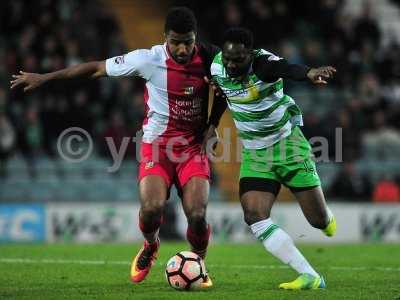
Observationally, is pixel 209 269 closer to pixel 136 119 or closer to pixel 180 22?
pixel 180 22

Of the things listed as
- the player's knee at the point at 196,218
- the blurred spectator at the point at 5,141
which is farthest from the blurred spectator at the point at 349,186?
the player's knee at the point at 196,218

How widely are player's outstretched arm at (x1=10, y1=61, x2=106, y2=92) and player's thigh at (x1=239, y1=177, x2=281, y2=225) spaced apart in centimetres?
178

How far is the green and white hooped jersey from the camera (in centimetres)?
909

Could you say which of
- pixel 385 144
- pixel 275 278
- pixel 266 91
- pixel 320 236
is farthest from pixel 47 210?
pixel 266 91

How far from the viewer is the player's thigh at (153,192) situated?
925 cm

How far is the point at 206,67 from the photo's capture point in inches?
375

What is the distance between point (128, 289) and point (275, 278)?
1919 millimetres

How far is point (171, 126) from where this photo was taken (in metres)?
9.62

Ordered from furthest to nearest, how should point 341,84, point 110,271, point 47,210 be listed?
1. point 341,84
2. point 47,210
3. point 110,271

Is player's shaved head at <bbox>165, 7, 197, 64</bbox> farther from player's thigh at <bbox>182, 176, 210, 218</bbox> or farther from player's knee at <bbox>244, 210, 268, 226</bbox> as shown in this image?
player's knee at <bbox>244, 210, 268, 226</bbox>

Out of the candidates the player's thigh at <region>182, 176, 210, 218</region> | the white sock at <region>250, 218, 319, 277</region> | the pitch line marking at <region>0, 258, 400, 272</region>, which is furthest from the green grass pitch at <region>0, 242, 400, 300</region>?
the player's thigh at <region>182, 176, 210, 218</region>

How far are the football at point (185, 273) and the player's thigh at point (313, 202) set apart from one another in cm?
119

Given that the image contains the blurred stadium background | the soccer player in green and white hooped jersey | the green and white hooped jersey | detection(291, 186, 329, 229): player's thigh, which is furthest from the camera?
the blurred stadium background

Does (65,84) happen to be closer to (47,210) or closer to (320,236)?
(47,210)
